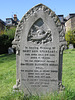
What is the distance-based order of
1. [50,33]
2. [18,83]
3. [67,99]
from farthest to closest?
[18,83]
[50,33]
[67,99]

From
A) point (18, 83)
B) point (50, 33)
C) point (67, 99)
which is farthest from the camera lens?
point (18, 83)

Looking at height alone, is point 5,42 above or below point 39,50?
above

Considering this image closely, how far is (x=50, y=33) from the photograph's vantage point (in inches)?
118

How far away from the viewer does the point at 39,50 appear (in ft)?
10.0

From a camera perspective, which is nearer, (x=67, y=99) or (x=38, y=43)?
(x=67, y=99)

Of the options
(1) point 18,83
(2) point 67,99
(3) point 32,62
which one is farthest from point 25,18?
(2) point 67,99

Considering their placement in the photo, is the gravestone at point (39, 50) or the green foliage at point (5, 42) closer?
the gravestone at point (39, 50)

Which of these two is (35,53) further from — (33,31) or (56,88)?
(56,88)

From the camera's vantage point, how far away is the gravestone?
2961 millimetres

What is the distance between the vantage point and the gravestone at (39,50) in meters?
2.96

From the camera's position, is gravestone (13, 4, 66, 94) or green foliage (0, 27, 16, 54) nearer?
gravestone (13, 4, 66, 94)

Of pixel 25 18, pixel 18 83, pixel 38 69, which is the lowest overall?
pixel 18 83

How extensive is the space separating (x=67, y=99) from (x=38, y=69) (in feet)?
3.60

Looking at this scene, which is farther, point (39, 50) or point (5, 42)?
point (5, 42)
